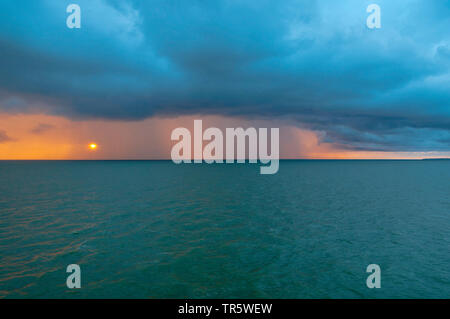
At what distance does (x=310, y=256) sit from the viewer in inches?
811

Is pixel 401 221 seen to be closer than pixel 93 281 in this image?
No

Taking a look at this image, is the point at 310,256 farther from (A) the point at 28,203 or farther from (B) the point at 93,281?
(A) the point at 28,203

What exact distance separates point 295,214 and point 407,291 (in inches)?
842

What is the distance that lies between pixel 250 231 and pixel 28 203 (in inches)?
1694
